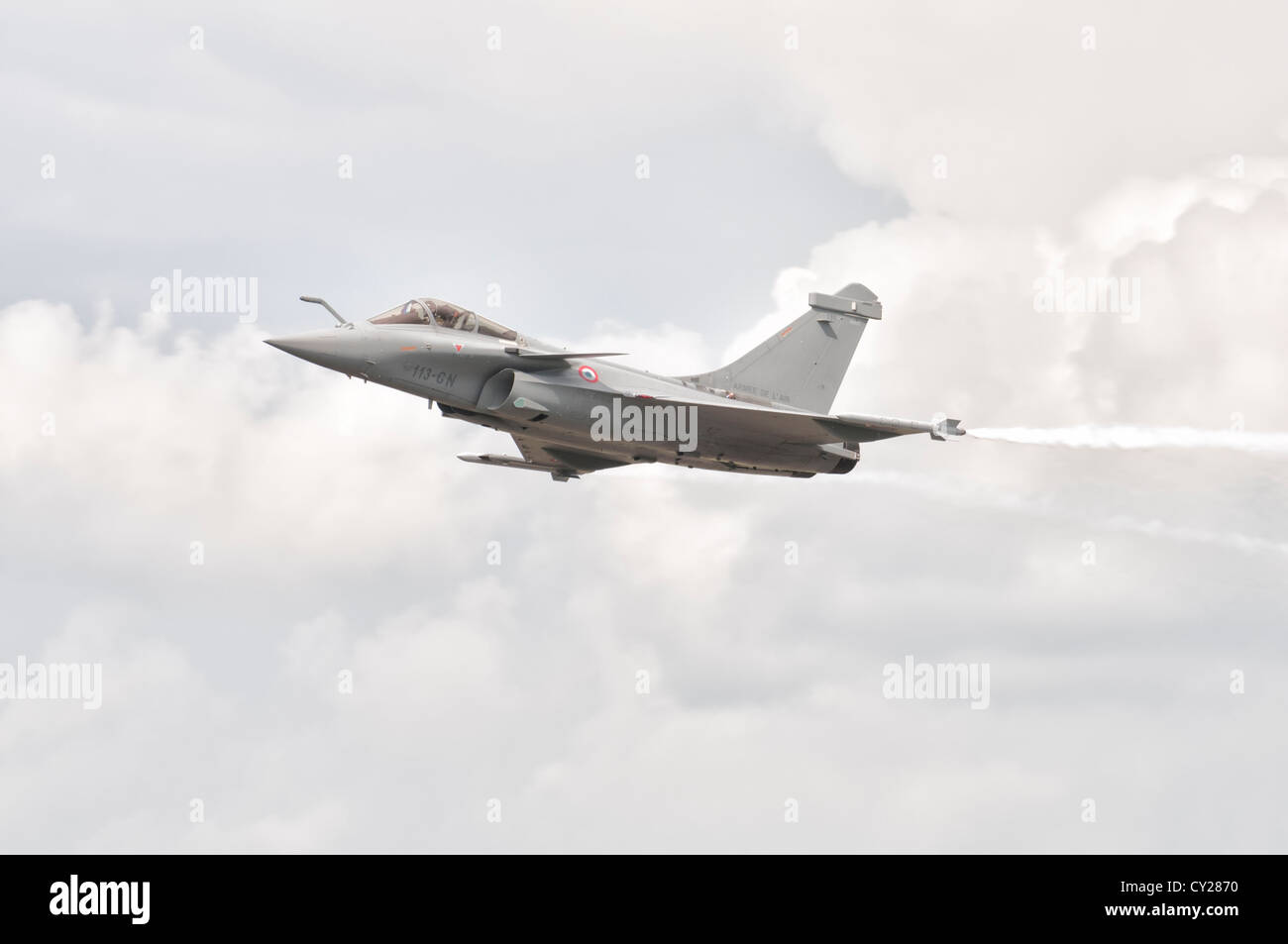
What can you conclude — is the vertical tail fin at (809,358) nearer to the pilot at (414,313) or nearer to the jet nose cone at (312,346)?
the pilot at (414,313)

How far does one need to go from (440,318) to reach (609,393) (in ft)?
13.8

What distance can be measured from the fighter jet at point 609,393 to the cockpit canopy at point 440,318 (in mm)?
22

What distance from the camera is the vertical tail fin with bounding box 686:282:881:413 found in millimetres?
39500

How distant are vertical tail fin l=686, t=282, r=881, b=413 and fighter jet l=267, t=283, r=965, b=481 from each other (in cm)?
4

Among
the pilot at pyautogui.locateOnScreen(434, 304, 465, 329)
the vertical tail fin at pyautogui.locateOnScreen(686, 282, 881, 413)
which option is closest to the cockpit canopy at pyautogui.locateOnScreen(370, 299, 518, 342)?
the pilot at pyautogui.locateOnScreen(434, 304, 465, 329)

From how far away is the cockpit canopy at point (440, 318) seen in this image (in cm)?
3478

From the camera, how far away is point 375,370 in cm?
3409

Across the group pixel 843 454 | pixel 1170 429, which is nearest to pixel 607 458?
pixel 843 454

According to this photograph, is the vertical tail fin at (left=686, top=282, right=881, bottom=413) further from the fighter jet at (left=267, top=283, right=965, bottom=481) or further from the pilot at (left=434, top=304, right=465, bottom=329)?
the pilot at (left=434, top=304, right=465, bottom=329)

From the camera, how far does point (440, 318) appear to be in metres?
35.1

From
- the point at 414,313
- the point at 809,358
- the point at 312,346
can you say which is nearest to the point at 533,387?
the point at 414,313

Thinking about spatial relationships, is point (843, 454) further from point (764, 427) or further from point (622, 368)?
point (622, 368)

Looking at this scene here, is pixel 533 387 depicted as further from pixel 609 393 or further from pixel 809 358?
pixel 809 358

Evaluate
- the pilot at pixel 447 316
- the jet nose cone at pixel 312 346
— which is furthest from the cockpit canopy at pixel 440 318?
the jet nose cone at pixel 312 346
